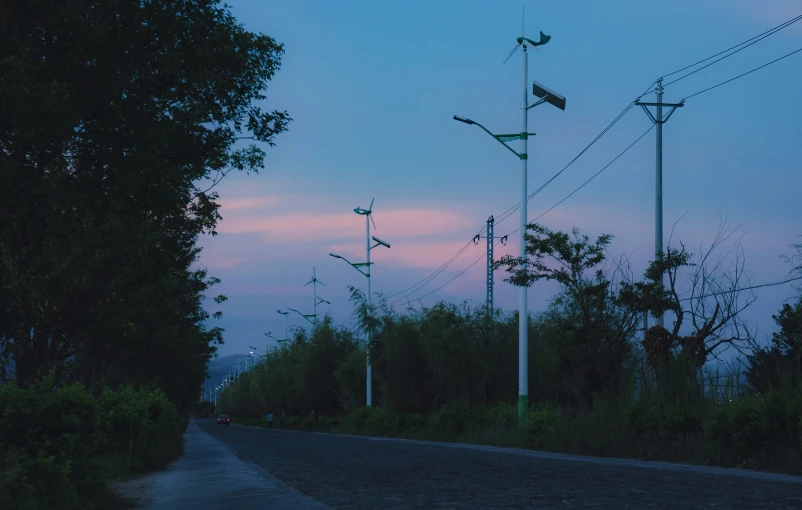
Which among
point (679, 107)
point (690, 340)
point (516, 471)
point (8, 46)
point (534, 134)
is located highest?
point (679, 107)

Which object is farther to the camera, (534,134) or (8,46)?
(534,134)

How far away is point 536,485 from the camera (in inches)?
551

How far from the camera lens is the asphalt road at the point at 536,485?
37.5 feet

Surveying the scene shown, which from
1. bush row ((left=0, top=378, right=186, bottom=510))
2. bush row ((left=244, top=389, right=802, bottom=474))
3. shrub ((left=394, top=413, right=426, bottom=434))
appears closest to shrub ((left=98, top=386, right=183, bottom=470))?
bush row ((left=0, top=378, right=186, bottom=510))

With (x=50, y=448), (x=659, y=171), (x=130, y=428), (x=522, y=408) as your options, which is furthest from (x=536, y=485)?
(x=659, y=171)

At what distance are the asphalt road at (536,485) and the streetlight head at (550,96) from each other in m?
14.9

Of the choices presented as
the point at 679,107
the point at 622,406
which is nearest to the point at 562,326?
the point at 622,406

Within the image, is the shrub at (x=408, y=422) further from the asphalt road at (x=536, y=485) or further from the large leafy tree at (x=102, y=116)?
the large leafy tree at (x=102, y=116)

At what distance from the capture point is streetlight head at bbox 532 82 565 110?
105 ft

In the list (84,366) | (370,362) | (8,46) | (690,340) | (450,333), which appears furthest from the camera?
(370,362)

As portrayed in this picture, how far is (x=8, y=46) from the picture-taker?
997 centimetres

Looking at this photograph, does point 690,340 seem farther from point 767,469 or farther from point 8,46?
point 8,46

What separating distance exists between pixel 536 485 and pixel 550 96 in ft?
67.0

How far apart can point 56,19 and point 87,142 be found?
179cm
